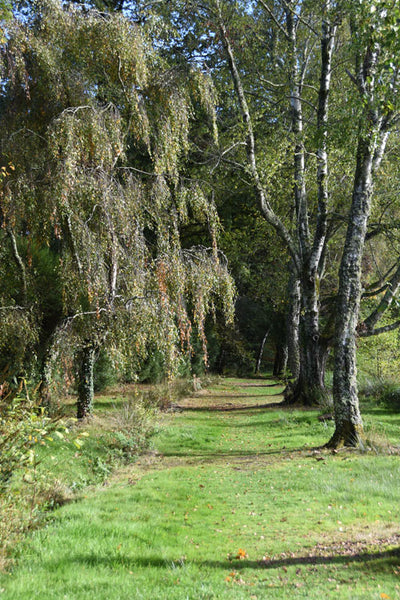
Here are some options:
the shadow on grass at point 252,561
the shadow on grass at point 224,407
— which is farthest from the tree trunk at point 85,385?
the shadow on grass at point 252,561

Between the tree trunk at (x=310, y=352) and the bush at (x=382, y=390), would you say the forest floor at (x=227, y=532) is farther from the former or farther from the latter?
the bush at (x=382, y=390)

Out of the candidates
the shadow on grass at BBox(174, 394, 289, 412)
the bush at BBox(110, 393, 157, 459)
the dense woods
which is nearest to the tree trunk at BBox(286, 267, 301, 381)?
the shadow on grass at BBox(174, 394, 289, 412)

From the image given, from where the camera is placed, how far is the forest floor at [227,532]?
3143 millimetres

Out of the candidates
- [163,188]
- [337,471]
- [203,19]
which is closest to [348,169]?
[203,19]

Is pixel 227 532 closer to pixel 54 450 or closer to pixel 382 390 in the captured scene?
pixel 54 450

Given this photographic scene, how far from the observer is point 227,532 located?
426 centimetres

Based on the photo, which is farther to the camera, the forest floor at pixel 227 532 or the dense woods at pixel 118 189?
the dense woods at pixel 118 189

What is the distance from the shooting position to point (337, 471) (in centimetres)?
604

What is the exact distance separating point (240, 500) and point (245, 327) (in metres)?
23.2

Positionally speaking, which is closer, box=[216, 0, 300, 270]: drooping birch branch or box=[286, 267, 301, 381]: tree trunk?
box=[216, 0, 300, 270]: drooping birch branch

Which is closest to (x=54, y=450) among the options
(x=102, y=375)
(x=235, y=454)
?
(x=235, y=454)

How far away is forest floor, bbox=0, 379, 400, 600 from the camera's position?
3.14m

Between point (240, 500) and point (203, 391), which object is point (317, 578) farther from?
point (203, 391)

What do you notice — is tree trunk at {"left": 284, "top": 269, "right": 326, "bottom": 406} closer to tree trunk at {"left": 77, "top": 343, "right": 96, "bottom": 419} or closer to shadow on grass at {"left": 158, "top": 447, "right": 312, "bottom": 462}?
shadow on grass at {"left": 158, "top": 447, "right": 312, "bottom": 462}
